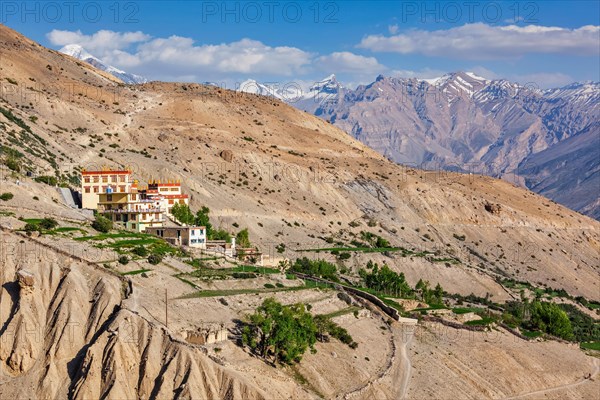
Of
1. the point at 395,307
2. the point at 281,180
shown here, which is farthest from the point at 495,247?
the point at 395,307

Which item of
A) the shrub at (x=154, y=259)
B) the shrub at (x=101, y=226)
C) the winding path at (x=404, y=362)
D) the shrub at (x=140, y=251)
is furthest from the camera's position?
the shrub at (x=101, y=226)

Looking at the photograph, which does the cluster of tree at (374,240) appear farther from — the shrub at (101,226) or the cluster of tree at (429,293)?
the shrub at (101,226)

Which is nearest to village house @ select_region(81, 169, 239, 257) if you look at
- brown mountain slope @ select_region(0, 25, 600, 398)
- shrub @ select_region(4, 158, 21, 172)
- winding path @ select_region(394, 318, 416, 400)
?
shrub @ select_region(4, 158, 21, 172)

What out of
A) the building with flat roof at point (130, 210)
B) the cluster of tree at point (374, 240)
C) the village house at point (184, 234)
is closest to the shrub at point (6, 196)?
the building with flat roof at point (130, 210)

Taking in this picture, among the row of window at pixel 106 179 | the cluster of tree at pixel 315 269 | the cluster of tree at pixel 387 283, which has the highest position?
the row of window at pixel 106 179

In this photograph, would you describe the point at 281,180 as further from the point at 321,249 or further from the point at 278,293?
the point at 278,293
